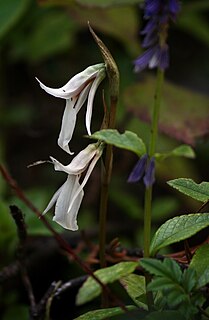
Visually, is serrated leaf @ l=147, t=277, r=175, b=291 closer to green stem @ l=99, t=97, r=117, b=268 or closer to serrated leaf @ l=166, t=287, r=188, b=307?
serrated leaf @ l=166, t=287, r=188, b=307

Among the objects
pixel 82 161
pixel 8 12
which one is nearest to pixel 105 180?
pixel 82 161

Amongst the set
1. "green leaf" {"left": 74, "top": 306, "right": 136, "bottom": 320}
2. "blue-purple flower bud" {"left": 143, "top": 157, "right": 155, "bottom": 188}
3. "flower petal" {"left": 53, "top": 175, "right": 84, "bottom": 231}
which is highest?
"blue-purple flower bud" {"left": 143, "top": 157, "right": 155, "bottom": 188}

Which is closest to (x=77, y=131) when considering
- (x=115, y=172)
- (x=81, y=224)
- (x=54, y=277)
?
(x=115, y=172)

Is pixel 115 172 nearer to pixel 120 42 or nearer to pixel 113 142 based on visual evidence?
pixel 120 42

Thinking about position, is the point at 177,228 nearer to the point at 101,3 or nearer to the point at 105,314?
the point at 105,314

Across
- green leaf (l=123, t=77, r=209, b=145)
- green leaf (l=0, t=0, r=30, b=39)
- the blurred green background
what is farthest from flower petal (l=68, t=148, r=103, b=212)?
green leaf (l=0, t=0, r=30, b=39)

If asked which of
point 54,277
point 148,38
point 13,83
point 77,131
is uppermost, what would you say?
point 148,38

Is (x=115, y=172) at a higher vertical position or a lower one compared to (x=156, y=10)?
lower
